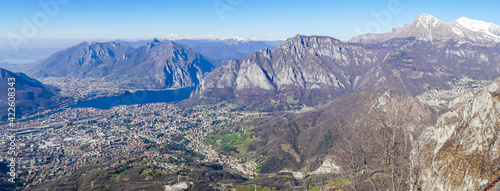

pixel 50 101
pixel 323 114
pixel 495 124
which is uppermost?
pixel 495 124

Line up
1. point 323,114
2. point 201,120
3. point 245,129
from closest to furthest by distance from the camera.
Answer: point 323,114
point 245,129
point 201,120

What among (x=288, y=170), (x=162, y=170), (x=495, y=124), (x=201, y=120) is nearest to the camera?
(x=495, y=124)

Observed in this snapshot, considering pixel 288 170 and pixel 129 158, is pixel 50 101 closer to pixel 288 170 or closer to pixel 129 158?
pixel 129 158

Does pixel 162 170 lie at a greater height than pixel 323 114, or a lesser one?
lesser

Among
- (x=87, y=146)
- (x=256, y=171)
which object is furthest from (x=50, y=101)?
(x=256, y=171)

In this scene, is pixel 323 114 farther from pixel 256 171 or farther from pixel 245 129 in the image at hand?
pixel 256 171

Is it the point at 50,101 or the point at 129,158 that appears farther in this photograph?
the point at 50,101
